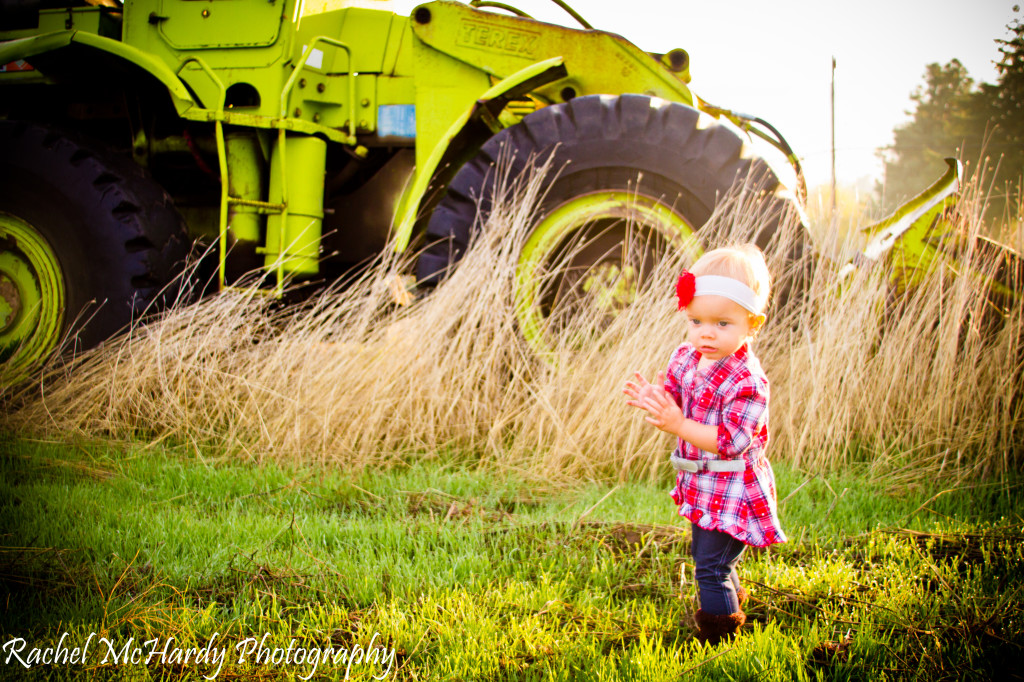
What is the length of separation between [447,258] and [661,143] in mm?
1145

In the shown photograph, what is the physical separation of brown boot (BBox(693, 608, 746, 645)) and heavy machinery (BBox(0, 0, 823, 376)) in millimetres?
1810

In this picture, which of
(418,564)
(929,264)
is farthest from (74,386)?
(929,264)

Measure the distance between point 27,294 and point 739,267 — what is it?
361 centimetres

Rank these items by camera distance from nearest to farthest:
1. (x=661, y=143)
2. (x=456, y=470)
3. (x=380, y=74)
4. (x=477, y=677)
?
(x=477, y=677)
(x=456, y=470)
(x=661, y=143)
(x=380, y=74)

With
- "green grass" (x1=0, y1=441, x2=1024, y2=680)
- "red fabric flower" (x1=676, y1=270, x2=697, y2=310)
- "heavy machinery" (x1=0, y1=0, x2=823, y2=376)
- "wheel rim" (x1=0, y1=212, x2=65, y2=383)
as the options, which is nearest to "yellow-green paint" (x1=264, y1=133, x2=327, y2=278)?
"heavy machinery" (x1=0, y1=0, x2=823, y2=376)

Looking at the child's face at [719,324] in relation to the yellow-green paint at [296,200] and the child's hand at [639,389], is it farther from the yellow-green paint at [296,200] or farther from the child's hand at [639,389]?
the yellow-green paint at [296,200]

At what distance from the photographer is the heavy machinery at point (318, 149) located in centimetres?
313

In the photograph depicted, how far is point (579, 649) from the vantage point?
1523mm

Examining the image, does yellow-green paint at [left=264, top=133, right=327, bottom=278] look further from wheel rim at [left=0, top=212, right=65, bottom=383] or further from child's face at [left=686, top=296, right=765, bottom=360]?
child's face at [left=686, top=296, right=765, bottom=360]

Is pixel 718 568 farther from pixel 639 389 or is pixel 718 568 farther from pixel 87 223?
pixel 87 223

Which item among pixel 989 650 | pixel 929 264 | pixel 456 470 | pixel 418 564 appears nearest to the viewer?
pixel 989 650

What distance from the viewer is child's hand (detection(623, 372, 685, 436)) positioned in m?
1.48

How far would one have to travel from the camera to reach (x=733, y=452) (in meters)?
1.49

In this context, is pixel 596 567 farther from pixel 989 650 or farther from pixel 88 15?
pixel 88 15
